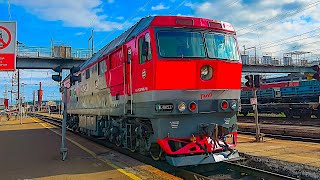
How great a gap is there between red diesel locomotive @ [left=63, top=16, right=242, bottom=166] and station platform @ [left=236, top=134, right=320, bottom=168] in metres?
1.90

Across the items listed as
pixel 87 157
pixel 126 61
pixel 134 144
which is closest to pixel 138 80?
pixel 126 61

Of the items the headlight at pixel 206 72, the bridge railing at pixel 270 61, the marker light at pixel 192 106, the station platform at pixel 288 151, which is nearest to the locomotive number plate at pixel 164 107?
the marker light at pixel 192 106

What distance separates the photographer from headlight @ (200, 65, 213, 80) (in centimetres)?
837

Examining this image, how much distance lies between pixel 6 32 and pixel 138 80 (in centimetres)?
1569

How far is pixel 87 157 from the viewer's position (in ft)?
34.1

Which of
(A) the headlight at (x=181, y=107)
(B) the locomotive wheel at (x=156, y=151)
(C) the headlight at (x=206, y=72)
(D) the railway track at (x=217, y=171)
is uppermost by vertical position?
(C) the headlight at (x=206, y=72)

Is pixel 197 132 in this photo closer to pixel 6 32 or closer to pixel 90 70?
pixel 90 70

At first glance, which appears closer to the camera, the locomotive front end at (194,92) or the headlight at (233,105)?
the locomotive front end at (194,92)

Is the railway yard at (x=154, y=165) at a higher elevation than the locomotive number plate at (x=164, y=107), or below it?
below

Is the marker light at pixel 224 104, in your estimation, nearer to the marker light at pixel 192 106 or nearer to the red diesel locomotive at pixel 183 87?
the red diesel locomotive at pixel 183 87

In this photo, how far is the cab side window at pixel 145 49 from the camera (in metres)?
8.27

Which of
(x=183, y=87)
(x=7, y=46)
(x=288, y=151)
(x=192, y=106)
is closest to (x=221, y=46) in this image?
(x=183, y=87)

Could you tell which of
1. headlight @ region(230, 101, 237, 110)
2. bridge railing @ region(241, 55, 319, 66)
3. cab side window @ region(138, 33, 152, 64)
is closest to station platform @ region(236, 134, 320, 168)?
headlight @ region(230, 101, 237, 110)

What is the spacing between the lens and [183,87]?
809 cm
